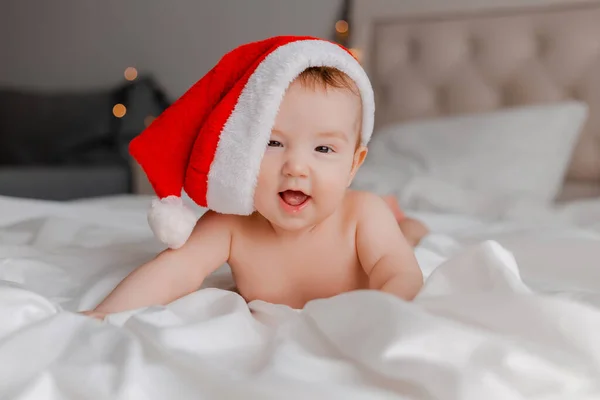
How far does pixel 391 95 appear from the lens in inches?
100

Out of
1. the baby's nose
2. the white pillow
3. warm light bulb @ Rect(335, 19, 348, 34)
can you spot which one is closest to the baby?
the baby's nose

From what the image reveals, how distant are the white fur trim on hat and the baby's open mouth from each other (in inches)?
1.7

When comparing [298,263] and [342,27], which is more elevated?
[342,27]

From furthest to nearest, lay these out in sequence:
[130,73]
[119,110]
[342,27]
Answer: [130,73]
[119,110]
[342,27]

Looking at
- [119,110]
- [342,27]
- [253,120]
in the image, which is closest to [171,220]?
[253,120]

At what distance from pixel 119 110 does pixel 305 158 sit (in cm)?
259

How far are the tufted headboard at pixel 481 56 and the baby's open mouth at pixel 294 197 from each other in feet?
5.47

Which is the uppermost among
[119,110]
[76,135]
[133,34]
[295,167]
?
[133,34]

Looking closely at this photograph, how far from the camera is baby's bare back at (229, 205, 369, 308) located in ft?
3.04

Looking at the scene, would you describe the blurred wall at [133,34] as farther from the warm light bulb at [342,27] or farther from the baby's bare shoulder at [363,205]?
the baby's bare shoulder at [363,205]

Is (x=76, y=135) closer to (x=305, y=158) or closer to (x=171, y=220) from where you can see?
(x=171, y=220)

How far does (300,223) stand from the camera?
84 cm

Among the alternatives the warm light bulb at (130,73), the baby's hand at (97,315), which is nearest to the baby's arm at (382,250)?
the baby's hand at (97,315)

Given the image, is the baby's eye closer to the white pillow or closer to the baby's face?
the baby's face
